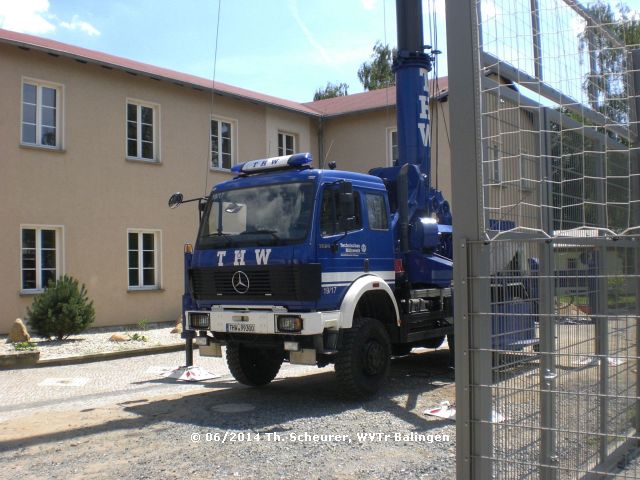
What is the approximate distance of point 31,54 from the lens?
14906 mm

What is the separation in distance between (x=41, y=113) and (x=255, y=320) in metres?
10.1

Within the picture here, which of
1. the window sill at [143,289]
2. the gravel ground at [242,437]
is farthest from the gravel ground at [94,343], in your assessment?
the gravel ground at [242,437]

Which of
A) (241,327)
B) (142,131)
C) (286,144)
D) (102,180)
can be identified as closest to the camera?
(241,327)

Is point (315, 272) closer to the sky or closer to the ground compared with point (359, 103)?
closer to the ground

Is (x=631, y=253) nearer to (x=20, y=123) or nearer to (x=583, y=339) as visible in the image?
(x=583, y=339)

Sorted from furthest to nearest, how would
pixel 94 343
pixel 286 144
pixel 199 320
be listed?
pixel 286 144, pixel 94 343, pixel 199 320

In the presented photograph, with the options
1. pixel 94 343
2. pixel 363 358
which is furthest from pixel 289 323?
pixel 94 343

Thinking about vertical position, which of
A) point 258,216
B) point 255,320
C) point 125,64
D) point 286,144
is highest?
point 125,64

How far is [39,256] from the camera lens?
1498 centimetres

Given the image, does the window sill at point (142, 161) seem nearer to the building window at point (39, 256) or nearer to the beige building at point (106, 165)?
the beige building at point (106, 165)

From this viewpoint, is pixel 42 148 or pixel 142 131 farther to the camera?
pixel 142 131

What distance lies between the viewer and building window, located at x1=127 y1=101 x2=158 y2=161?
17.0 metres

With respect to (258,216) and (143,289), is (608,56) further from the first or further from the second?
(143,289)

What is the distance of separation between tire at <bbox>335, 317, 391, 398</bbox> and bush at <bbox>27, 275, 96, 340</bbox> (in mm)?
7364
